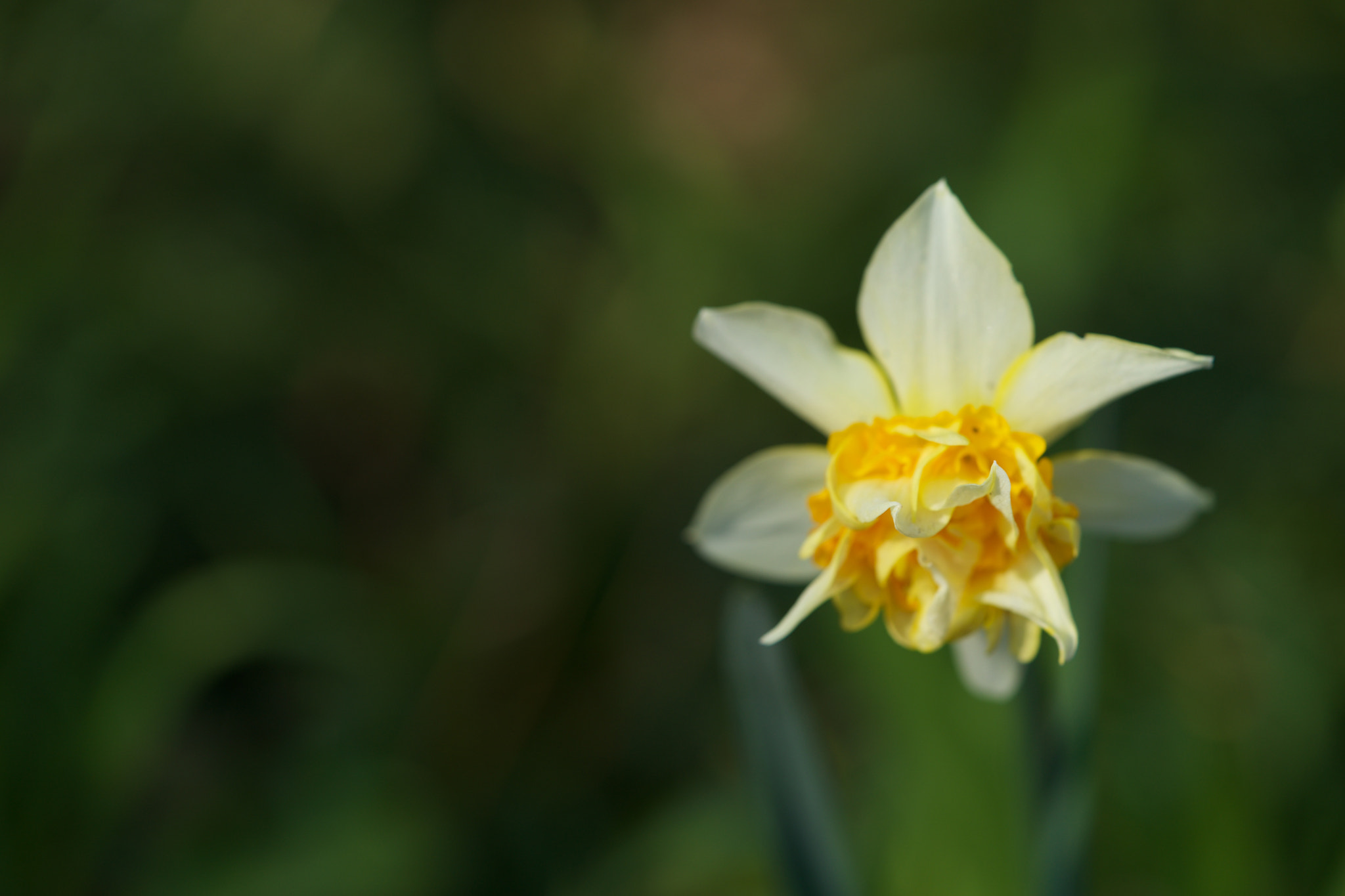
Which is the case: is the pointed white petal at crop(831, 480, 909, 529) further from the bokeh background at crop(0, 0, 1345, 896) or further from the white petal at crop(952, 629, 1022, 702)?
the bokeh background at crop(0, 0, 1345, 896)

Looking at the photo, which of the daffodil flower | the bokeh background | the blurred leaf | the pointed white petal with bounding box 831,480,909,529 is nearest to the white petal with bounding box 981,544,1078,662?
the daffodil flower

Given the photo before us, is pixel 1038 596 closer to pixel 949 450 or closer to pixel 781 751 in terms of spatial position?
pixel 949 450

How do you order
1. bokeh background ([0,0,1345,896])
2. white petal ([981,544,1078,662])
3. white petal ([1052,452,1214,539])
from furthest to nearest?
bokeh background ([0,0,1345,896]) < white petal ([1052,452,1214,539]) < white petal ([981,544,1078,662])

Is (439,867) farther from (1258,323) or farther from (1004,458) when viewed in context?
(1258,323)

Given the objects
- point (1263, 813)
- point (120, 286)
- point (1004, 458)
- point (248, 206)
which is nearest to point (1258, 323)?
point (1263, 813)

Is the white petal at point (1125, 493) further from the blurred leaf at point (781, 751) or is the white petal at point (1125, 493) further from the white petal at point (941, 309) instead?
the blurred leaf at point (781, 751)

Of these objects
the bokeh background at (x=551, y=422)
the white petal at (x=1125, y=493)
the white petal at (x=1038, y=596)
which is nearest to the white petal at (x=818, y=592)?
the white petal at (x=1038, y=596)
